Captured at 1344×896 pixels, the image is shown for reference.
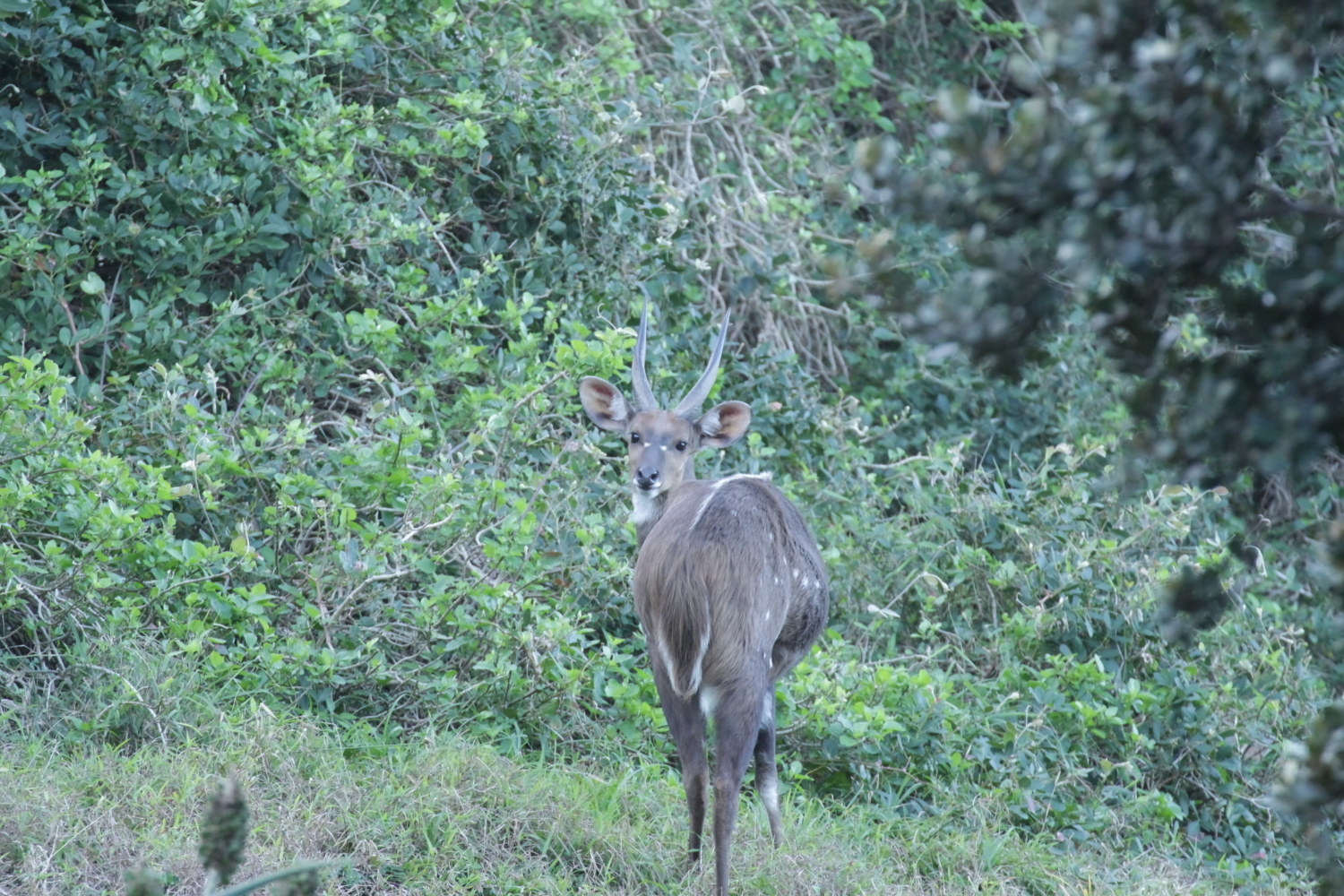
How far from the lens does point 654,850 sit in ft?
16.5

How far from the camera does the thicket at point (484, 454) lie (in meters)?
5.48

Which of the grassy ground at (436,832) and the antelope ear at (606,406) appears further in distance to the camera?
the antelope ear at (606,406)

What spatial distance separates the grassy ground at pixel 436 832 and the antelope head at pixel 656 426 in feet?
3.81

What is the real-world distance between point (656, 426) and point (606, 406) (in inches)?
12.8

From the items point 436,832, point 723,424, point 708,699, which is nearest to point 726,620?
point 708,699

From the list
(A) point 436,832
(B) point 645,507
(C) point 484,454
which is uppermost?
(B) point 645,507

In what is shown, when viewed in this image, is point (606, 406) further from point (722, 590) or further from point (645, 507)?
point (722, 590)

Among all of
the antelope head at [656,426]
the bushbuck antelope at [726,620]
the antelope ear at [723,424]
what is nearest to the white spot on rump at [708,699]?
the bushbuck antelope at [726,620]

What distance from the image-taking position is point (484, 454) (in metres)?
6.64

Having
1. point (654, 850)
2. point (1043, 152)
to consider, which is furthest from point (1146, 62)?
point (654, 850)

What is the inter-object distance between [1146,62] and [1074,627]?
5270 mm

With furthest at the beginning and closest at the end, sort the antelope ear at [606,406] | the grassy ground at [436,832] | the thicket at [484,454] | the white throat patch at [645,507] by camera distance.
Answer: the antelope ear at [606,406], the white throat patch at [645,507], the thicket at [484,454], the grassy ground at [436,832]

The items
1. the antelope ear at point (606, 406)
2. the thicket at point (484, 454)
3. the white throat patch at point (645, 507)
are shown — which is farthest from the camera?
the antelope ear at point (606, 406)

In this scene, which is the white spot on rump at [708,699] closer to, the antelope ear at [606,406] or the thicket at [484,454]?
the thicket at [484,454]
